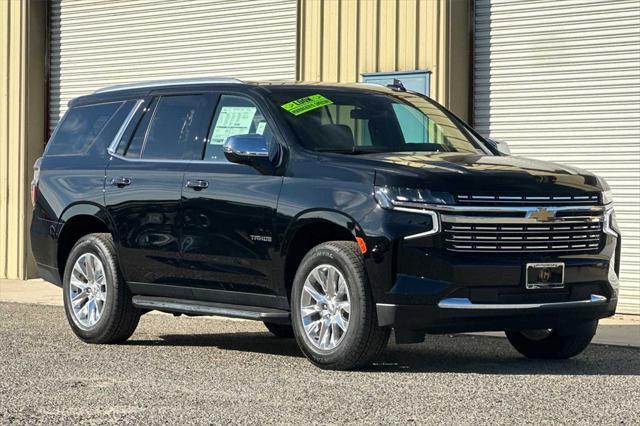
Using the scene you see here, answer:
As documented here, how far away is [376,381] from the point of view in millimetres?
8547

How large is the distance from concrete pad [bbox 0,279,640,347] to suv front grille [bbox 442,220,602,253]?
2.16 m

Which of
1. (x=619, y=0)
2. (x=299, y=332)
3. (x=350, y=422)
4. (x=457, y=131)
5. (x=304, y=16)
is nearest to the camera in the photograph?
(x=350, y=422)

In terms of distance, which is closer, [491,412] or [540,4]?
[491,412]

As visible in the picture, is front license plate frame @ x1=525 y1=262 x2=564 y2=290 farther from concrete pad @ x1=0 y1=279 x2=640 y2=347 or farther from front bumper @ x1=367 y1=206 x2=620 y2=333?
concrete pad @ x1=0 y1=279 x2=640 y2=347

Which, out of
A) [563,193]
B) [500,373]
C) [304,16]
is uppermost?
[304,16]

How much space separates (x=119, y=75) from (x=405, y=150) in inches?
399

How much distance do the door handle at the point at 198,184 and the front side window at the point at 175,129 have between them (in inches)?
10.2

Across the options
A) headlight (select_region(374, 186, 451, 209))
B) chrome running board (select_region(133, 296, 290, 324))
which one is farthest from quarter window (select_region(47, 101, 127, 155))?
headlight (select_region(374, 186, 451, 209))

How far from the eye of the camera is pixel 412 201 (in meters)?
8.60

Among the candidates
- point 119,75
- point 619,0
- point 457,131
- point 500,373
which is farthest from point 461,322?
point 119,75

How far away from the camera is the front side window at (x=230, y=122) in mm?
10000

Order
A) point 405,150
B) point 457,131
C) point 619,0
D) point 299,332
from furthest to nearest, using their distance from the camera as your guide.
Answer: point 619,0 → point 457,131 → point 405,150 → point 299,332

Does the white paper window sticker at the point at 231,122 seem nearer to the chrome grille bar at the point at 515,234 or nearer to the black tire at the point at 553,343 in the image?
the chrome grille bar at the point at 515,234

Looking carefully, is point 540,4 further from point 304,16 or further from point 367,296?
point 367,296
